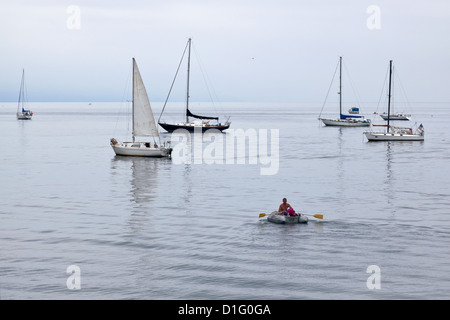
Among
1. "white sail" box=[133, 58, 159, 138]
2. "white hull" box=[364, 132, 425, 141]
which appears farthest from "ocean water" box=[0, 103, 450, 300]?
"white hull" box=[364, 132, 425, 141]

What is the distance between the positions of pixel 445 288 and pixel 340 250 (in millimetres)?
6950

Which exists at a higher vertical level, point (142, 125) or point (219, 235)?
point (142, 125)

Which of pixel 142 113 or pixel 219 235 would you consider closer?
pixel 219 235

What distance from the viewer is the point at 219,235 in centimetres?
3500

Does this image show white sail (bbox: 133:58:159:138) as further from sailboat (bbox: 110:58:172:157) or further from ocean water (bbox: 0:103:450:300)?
ocean water (bbox: 0:103:450:300)

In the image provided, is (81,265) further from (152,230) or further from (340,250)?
(340,250)

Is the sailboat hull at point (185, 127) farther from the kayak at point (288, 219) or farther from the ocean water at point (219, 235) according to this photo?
the kayak at point (288, 219)

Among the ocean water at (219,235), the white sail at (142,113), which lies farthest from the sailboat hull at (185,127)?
the ocean water at (219,235)

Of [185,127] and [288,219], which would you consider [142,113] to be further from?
[185,127]

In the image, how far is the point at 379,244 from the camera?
32.7m

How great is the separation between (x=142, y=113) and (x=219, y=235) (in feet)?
158

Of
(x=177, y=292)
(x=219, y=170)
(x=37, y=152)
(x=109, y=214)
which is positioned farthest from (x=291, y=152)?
(x=177, y=292)

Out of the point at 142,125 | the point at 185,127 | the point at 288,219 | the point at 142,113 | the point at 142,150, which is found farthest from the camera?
the point at 185,127

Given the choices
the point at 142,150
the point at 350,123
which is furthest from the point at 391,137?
the point at 142,150
